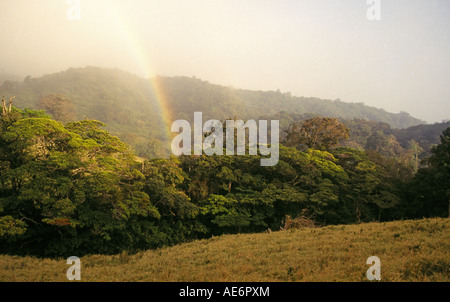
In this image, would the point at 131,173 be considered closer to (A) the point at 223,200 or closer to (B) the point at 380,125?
(A) the point at 223,200

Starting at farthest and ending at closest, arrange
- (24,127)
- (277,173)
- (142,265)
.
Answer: (277,173) < (24,127) < (142,265)

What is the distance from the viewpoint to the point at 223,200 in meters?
24.8

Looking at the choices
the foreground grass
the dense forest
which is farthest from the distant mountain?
the foreground grass

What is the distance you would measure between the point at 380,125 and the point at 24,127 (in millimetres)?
121083

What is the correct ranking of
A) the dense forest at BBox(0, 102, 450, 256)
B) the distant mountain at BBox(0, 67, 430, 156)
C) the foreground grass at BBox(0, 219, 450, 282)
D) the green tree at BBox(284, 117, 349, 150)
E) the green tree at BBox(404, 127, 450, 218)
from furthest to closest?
the distant mountain at BBox(0, 67, 430, 156) < the green tree at BBox(284, 117, 349, 150) < the green tree at BBox(404, 127, 450, 218) < the dense forest at BBox(0, 102, 450, 256) < the foreground grass at BBox(0, 219, 450, 282)

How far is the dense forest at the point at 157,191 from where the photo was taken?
16672mm

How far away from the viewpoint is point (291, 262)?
10.6 meters

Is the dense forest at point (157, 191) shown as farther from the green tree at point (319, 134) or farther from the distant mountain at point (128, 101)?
the distant mountain at point (128, 101)

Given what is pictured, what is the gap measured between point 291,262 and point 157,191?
13.9 metres

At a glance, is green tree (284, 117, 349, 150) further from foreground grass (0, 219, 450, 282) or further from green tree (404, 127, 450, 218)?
foreground grass (0, 219, 450, 282)

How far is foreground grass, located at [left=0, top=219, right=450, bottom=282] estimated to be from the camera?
348 inches

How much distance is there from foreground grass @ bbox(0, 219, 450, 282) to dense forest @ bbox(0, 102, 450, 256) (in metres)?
4.22
